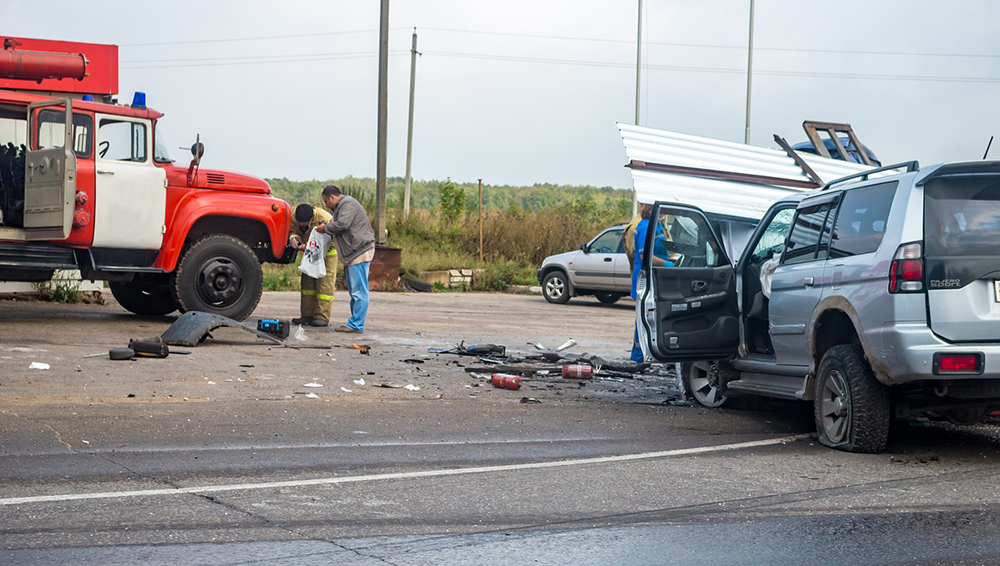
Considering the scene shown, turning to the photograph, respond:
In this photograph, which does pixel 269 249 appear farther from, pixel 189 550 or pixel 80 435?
pixel 189 550

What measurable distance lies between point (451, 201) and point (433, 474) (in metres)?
33.1

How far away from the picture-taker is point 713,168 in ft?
32.3

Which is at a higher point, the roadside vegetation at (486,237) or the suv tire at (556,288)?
the roadside vegetation at (486,237)

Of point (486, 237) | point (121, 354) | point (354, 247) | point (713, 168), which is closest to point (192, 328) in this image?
point (121, 354)

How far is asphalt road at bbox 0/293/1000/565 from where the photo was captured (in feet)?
15.0

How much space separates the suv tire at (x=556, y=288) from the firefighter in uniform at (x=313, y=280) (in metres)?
8.69

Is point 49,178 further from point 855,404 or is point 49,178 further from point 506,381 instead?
point 855,404

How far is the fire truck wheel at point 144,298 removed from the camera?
14.2 m

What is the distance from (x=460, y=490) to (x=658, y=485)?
109 centimetres

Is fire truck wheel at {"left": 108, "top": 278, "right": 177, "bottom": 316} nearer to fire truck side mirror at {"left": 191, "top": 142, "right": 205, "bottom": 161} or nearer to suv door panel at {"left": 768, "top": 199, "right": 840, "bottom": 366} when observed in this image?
fire truck side mirror at {"left": 191, "top": 142, "right": 205, "bottom": 161}

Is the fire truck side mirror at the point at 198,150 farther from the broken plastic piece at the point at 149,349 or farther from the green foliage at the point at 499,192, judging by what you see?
the green foliage at the point at 499,192

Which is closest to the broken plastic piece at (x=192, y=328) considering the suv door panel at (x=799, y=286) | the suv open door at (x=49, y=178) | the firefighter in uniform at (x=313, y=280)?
the suv open door at (x=49, y=178)

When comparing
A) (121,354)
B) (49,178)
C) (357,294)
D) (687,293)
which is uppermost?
(49,178)

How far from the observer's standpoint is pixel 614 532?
4.85 meters
